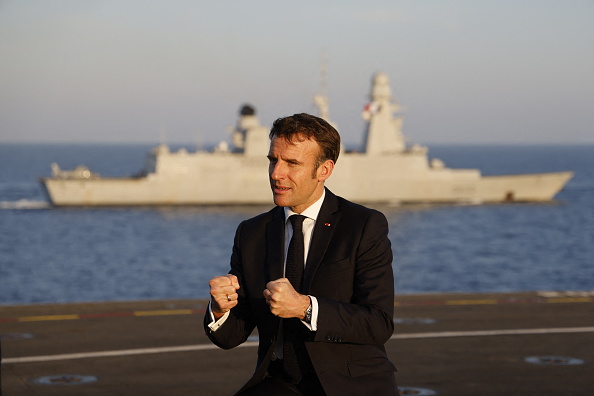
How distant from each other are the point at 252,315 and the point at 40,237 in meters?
62.9

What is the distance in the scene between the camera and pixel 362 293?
16.5 ft

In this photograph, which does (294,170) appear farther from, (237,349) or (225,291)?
(237,349)

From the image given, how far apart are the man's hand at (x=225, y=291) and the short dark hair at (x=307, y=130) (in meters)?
0.65

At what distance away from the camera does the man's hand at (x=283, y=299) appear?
15.1 ft

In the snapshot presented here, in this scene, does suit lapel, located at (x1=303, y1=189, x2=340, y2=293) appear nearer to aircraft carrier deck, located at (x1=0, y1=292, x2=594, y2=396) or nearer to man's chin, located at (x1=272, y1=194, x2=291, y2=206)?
man's chin, located at (x1=272, y1=194, x2=291, y2=206)

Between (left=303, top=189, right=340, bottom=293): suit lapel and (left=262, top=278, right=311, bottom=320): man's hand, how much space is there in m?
0.35

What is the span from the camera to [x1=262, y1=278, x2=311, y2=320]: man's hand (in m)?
4.61

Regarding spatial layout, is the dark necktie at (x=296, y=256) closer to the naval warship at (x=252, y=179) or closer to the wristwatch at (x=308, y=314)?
the wristwatch at (x=308, y=314)

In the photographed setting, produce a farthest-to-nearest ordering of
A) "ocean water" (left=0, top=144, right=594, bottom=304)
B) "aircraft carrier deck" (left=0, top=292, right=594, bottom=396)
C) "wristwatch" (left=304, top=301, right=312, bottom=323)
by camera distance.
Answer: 1. "ocean water" (left=0, top=144, right=594, bottom=304)
2. "aircraft carrier deck" (left=0, top=292, right=594, bottom=396)
3. "wristwatch" (left=304, top=301, right=312, bottom=323)

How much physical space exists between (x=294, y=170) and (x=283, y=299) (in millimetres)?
653

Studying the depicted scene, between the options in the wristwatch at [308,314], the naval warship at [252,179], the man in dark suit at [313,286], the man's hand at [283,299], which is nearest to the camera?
the man's hand at [283,299]

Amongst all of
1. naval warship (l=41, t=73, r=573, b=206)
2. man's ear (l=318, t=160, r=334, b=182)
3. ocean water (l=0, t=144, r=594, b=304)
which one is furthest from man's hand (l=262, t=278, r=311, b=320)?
naval warship (l=41, t=73, r=573, b=206)

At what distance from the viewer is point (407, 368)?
9.99 meters

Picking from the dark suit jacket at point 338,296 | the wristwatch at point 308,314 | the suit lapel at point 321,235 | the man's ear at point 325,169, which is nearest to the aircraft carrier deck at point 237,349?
the dark suit jacket at point 338,296
